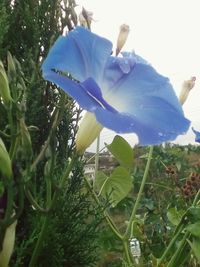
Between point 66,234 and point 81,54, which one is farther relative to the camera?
point 66,234

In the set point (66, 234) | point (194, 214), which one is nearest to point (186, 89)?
point (194, 214)

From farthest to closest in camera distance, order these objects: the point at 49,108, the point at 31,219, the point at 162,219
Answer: the point at 162,219 → the point at 49,108 → the point at 31,219

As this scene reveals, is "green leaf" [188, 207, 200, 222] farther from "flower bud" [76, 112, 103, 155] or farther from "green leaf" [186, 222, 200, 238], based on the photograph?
"flower bud" [76, 112, 103, 155]

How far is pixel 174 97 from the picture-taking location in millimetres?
572

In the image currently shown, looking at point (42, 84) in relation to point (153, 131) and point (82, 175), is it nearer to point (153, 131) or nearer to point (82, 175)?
point (82, 175)

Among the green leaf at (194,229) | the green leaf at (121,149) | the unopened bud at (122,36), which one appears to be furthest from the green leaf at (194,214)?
the unopened bud at (122,36)

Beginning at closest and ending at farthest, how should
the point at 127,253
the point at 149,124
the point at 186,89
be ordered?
the point at 149,124 → the point at 186,89 → the point at 127,253

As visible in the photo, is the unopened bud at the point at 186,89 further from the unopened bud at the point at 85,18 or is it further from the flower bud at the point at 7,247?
the flower bud at the point at 7,247

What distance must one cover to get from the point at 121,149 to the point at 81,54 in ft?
2.36

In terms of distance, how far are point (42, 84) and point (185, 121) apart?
553mm

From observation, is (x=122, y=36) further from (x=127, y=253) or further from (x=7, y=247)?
(x=127, y=253)

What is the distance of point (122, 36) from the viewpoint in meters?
0.75

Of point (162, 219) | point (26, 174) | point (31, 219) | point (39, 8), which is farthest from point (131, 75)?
point (162, 219)

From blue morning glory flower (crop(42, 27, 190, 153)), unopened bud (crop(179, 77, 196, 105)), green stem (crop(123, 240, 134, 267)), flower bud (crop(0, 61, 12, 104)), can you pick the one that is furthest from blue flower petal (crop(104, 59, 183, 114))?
green stem (crop(123, 240, 134, 267))
